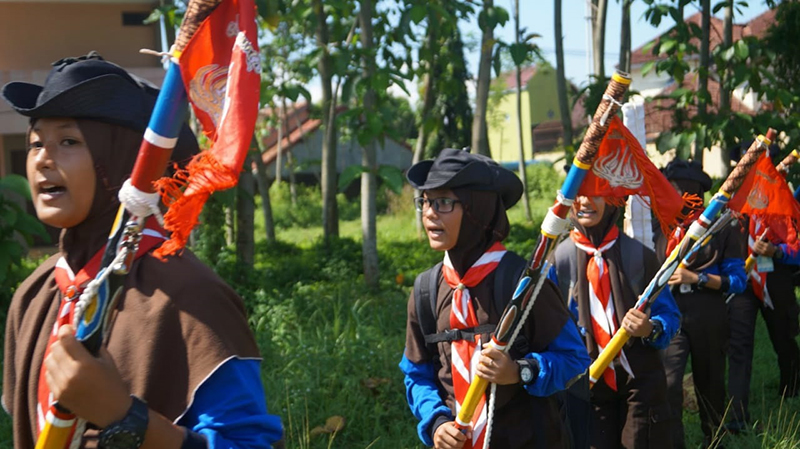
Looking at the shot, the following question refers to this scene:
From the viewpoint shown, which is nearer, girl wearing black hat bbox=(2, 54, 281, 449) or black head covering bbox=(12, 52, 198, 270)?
girl wearing black hat bbox=(2, 54, 281, 449)

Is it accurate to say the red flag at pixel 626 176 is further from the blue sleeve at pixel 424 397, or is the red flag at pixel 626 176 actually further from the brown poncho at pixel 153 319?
the brown poncho at pixel 153 319

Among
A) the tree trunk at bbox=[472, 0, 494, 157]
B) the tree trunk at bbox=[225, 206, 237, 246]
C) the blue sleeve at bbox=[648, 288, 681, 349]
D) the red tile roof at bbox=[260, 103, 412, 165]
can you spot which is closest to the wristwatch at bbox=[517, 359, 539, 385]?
the blue sleeve at bbox=[648, 288, 681, 349]

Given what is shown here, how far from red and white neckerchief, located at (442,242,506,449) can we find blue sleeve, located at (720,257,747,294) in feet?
9.81

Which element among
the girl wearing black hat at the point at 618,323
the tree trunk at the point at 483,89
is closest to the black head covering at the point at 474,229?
the girl wearing black hat at the point at 618,323

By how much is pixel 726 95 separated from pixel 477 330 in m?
6.00

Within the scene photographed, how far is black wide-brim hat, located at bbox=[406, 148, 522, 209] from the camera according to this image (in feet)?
12.0

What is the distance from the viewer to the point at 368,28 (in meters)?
8.45

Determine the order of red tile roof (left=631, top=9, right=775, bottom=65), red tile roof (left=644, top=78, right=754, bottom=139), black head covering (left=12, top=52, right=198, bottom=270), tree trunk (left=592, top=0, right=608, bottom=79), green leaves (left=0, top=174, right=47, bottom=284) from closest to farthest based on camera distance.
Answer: black head covering (left=12, top=52, right=198, bottom=270)
green leaves (left=0, top=174, right=47, bottom=284)
red tile roof (left=644, top=78, right=754, bottom=139)
red tile roof (left=631, top=9, right=775, bottom=65)
tree trunk (left=592, top=0, right=608, bottom=79)

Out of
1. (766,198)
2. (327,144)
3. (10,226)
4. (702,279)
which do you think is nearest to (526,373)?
(766,198)

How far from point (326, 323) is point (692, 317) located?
285cm

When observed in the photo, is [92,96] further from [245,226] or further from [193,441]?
[245,226]

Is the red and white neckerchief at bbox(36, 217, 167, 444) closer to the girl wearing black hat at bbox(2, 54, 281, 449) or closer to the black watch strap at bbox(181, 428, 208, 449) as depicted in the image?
the girl wearing black hat at bbox(2, 54, 281, 449)

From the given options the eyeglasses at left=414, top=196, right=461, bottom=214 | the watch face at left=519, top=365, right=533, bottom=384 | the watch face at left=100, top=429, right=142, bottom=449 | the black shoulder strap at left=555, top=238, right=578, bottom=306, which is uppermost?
the eyeglasses at left=414, top=196, right=461, bottom=214

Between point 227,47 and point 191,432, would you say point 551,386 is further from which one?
point 227,47
